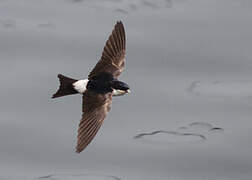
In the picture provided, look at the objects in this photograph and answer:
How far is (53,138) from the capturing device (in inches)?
205

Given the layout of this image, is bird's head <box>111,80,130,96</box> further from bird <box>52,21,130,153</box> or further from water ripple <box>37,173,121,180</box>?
water ripple <box>37,173,121,180</box>

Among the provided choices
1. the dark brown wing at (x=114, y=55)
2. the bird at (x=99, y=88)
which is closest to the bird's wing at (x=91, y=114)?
the bird at (x=99, y=88)

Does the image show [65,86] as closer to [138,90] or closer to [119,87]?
[119,87]

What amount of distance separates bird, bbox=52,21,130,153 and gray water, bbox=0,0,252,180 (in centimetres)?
25

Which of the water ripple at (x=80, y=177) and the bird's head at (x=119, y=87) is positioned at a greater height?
the bird's head at (x=119, y=87)

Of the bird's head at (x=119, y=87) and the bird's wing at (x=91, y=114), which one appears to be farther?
the bird's head at (x=119, y=87)

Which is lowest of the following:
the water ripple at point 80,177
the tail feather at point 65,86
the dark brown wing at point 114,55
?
the water ripple at point 80,177

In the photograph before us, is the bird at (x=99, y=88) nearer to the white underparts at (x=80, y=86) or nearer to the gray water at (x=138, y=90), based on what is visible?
the white underparts at (x=80, y=86)

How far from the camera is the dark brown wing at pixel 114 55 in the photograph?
5223 millimetres

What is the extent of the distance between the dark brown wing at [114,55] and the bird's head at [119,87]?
0.55 feet

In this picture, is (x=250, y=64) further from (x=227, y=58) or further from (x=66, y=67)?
(x=66, y=67)

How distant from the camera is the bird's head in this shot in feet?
16.5

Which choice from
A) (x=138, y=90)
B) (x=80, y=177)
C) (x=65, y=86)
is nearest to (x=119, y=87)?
(x=65, y=86)

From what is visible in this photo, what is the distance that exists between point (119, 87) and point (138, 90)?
626mm
